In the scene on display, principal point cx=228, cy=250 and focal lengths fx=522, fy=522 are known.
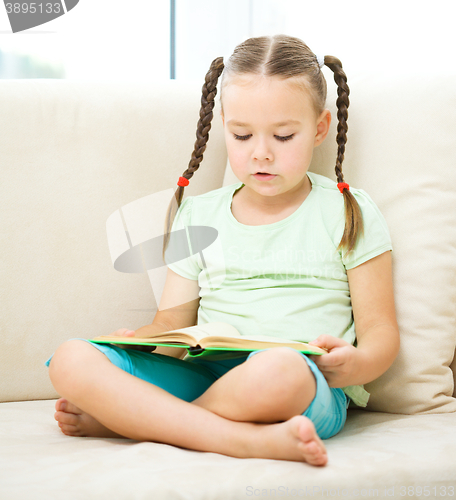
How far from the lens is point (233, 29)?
1.99 meters

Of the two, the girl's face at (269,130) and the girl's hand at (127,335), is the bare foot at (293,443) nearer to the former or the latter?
the girl's hand at (127,335)

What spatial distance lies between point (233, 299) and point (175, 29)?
4.85ft

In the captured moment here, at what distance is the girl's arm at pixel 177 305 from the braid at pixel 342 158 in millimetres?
321

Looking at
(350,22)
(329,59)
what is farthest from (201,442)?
(350,22)

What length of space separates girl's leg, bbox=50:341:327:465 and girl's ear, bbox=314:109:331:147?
1.90 ft

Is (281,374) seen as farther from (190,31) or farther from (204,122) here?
(190,31)

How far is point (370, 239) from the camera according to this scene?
94cm

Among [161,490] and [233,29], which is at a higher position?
[233,29]

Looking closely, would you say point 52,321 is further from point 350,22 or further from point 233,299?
point 350,22

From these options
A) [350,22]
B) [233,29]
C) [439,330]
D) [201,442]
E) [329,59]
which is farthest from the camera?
[233,29]

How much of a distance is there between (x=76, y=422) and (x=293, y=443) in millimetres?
366

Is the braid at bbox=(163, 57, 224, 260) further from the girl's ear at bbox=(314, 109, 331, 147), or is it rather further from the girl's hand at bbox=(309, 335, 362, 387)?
the girl's hand at bbox=(309, 335, 362, 387)

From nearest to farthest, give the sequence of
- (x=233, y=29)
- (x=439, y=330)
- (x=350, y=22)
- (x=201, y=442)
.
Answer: (x=201, y=442) → (x=439, y=330) → (x=350, y=22) → (x=233, y=29)

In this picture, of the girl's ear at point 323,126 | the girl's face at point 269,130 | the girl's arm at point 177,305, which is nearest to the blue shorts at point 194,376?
the girl's arm at point 177,305
